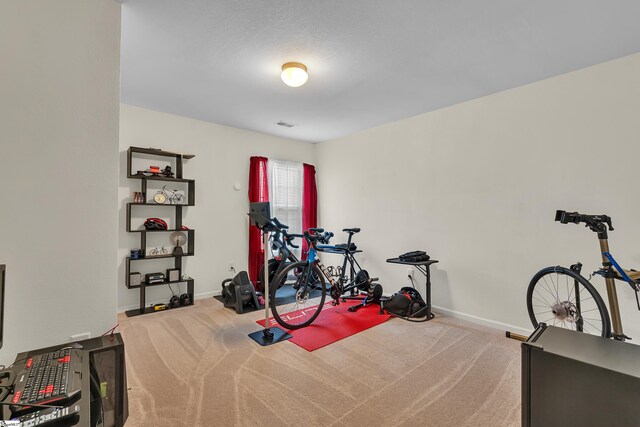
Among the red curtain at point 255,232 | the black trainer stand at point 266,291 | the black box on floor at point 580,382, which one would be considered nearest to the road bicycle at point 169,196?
the red curtain at point 255,232

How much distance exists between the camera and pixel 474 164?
3.54m

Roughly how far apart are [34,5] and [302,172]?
420cm

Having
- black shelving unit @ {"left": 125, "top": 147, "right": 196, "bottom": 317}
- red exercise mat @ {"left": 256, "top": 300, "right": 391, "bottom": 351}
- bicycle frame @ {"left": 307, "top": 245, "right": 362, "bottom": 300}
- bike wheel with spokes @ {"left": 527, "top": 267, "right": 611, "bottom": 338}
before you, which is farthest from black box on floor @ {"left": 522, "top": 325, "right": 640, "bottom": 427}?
black shelving unit @ {"left": 125, "top": 147, "right": 196, "bottom": 317}

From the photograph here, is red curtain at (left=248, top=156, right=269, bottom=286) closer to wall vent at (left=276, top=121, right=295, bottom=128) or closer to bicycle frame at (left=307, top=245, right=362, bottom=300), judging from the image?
wall vent at (left=276, top=121, right=295, bottom=128)

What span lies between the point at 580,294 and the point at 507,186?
49.4 inches

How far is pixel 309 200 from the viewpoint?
5609 mm

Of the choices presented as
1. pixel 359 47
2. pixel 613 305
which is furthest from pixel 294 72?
pixel 613 305

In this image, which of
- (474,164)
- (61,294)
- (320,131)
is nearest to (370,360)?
(61,294)

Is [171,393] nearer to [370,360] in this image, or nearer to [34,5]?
[370,360]

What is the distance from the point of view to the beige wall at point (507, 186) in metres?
2.63

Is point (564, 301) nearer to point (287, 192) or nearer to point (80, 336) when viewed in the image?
point (80, 336)

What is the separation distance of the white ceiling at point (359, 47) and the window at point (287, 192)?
5.54 feet

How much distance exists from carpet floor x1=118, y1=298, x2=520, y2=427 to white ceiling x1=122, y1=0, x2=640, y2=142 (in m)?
2.68

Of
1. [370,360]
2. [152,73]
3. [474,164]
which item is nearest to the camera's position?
[370,360]
